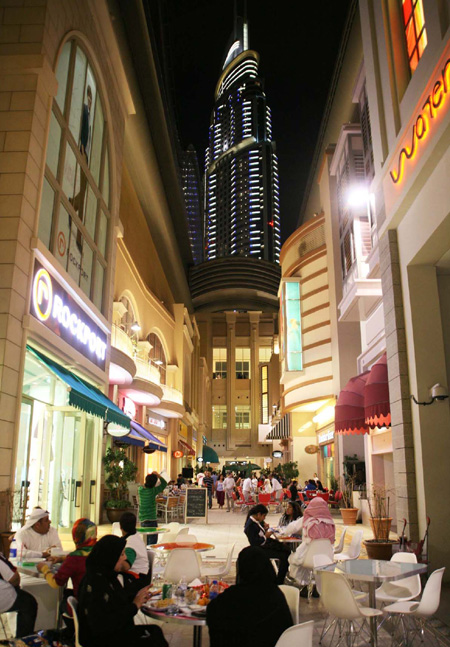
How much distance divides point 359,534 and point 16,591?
4.96 meters

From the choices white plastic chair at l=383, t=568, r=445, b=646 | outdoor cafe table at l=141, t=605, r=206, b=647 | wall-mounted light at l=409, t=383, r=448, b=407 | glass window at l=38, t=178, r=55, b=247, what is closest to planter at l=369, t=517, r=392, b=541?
wall-mounted light at l=409, t=383, r=448, b=407

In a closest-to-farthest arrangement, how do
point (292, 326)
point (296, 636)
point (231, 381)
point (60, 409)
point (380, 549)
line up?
point (296, 636)
point (380, 549)
point (60, 409)
point (292, 326)
point (231, 381)

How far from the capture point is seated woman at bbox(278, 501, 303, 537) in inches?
314

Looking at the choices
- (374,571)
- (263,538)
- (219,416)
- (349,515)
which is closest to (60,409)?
(263,538)

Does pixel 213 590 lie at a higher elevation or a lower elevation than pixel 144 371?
lower

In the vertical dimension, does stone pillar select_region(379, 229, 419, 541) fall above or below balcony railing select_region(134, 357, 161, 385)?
below

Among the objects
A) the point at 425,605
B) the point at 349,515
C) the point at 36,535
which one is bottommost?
the point at 349,515

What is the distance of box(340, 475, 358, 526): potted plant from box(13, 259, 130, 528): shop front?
26.3 feet

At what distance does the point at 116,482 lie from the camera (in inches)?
592

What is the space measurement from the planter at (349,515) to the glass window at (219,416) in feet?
137

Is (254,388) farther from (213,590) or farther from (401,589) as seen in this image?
(213,590)

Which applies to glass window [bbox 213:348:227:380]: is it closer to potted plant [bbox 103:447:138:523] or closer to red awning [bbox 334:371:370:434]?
potted plant [bbox 103:447:138:523]

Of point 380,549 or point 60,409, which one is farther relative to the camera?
point 60,409

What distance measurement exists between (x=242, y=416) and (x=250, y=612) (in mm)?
54889
